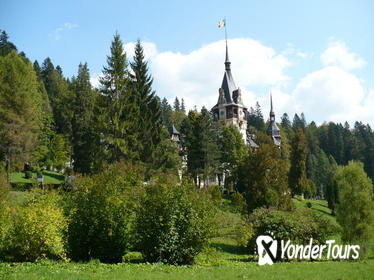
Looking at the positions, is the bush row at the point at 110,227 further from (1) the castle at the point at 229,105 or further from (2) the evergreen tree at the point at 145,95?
(1) the castle at the point at 229,105

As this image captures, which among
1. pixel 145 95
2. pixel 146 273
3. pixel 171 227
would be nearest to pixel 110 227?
pixel 171 227

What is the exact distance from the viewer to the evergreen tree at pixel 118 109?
3356 cm

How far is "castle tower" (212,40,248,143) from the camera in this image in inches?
3135

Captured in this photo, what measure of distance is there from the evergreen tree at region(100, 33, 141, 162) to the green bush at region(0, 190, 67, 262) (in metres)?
19.6

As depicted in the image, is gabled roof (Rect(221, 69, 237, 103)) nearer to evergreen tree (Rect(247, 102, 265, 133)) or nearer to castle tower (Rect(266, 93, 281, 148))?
castle tower (Rect(266, 93, 281, 148))

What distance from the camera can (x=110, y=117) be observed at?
33906mm

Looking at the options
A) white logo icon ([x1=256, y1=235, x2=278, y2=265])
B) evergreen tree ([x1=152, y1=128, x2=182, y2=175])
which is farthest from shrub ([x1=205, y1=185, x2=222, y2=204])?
white logo icon ([x1=256, y1=235, x2=278, y2=265])

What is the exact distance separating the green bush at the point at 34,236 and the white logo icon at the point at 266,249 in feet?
27.1

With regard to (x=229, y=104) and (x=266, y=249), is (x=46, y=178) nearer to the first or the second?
(x=266, y=249)

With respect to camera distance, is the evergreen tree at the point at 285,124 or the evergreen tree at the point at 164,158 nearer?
the evergreen tree at the point at 164,158

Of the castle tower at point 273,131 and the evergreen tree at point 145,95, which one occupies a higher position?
the castle tower at point 273,131

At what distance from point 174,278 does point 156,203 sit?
A: 16.3 ft

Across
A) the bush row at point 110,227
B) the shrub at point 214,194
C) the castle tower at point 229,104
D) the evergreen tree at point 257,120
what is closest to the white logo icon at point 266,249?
the bush row at point 110,227

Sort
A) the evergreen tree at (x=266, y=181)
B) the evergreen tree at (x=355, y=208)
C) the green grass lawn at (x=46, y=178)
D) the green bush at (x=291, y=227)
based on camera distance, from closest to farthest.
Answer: the green bush at (x=291, y=227), the evergreen tree at (x=355, y=208), the evergreen tree at (x=266, y=181), the green grass lawn at (x=46, y=178)
